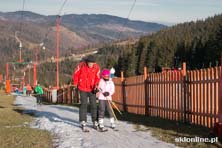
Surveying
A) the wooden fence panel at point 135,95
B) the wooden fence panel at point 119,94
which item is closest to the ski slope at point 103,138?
the wooden fence panel at point 135,95

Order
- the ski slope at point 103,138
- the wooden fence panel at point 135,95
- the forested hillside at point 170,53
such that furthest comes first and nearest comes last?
the forested hillside at point 170,53 → the wooden fence panel at point 135,95 → the ski slope at point 103,138

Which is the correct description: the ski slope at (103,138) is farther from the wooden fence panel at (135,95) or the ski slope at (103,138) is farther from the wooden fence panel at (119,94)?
the wooden fence panel at (119,94)

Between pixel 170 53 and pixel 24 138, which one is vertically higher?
pixel 170 53

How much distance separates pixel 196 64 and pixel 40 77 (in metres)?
59.8

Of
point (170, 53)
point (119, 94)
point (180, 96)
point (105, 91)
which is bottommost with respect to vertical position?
point (119, 94)

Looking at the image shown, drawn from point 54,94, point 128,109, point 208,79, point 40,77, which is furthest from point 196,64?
point 208,79

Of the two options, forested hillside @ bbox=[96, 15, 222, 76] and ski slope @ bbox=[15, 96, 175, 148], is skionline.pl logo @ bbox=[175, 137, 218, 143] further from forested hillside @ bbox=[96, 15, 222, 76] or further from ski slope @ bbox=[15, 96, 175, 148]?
forested hillside @ bbox=[96, 15, 222, 76]

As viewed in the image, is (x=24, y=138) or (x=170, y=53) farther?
(x=170, y=53)

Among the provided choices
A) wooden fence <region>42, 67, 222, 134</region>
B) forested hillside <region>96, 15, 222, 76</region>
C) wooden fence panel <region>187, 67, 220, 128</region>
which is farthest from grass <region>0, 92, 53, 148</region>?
forested hillside <region>96, 15, 222, 76</region>

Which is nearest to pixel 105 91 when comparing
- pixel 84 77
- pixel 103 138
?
pixel 84 77

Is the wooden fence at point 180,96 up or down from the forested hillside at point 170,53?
down

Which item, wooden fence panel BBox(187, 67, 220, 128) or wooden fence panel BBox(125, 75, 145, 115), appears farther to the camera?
wooden fence panel BBox(125, 75, 145, 115)

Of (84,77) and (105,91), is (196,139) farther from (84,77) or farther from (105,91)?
(84,77)

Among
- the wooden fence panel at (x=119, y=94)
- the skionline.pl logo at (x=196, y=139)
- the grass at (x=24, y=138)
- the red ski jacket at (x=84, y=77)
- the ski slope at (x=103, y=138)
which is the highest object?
the red ski jacket at (x=84, y=77)
